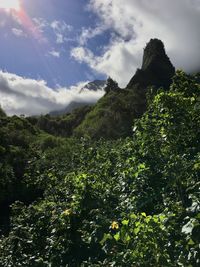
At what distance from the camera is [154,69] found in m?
83.9

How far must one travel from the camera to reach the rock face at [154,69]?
78.9 metres

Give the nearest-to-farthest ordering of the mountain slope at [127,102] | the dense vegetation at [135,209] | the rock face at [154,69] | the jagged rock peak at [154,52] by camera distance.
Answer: the dense vegetation at [135,209]
the mountain slope at [127,102]
the rock face at [154,69]
the jagged rock peak at [154,52]

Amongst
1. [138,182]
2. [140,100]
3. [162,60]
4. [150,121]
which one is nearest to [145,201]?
[138,182]

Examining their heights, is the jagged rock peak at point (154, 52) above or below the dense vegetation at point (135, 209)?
above

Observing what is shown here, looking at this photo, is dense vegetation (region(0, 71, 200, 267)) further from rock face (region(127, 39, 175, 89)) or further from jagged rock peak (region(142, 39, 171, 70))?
jagged rock peak (region(142, 39, 171, 70))

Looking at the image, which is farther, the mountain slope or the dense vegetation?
the mountain slope

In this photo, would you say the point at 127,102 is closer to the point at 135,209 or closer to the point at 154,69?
the point at 154,69

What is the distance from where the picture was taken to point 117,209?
7.65 meters

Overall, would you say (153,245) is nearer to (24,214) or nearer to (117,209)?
(117,209)

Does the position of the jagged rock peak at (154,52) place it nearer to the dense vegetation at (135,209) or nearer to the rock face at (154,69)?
the rock face at (154,69)

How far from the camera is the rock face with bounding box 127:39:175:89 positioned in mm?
78938

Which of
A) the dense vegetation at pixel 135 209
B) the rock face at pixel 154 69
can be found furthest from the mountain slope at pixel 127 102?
the dense vegetation at pixel 135 209

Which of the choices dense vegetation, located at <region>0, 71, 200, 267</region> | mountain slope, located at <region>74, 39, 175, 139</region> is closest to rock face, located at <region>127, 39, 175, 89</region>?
mountain slope, located at <region>74, 39, 175, 139</region>

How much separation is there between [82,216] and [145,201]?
1466mm
